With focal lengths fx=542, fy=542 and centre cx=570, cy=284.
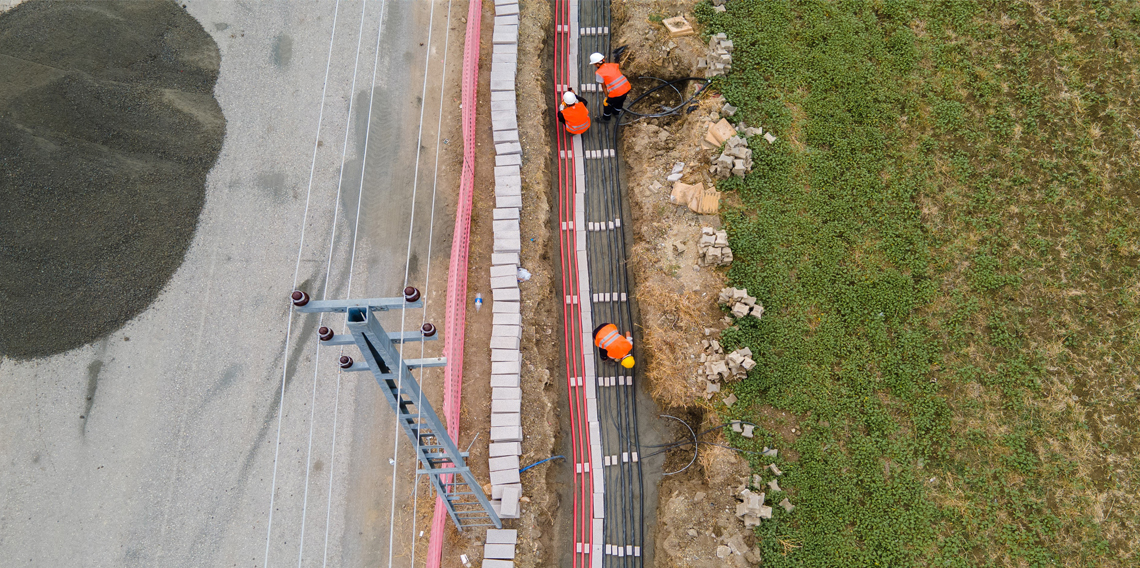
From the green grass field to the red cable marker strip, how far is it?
6804 mm

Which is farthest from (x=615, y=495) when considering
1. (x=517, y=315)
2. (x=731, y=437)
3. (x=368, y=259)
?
(x=368, y=259)

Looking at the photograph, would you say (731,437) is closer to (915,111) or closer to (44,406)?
(915,111)

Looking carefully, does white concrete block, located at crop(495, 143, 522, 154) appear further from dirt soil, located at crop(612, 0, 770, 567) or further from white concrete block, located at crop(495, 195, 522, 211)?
dirt soil, located at crop(612, 0, 770, 567)

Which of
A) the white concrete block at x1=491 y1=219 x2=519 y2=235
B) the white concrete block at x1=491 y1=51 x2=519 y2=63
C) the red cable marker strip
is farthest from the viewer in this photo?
the white concrete block at x1=491 y1=51 x2=519 y2=63

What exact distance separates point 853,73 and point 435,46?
39.8ft

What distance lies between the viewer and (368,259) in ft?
47.4

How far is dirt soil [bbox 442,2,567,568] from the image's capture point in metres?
13.0

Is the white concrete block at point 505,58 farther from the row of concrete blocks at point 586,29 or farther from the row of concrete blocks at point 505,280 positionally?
Answer: the row of concrete blocks at point 586,29

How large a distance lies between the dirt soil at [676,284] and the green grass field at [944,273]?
735mm

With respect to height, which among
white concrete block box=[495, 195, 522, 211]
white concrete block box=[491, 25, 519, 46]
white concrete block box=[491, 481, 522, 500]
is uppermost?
white concrete block box=[491, 25, 519, 46]

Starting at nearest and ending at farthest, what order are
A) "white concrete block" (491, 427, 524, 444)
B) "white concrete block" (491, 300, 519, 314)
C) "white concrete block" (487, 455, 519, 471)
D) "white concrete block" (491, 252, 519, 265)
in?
1. "white concrete block" (487, 455, 519, 471)
2. "white concrete block" (491, 427, 524, 444)
3. "white concrete block" (491, 300, 519, 314)
4. "white concrete block" (491, 252, 519, 265)

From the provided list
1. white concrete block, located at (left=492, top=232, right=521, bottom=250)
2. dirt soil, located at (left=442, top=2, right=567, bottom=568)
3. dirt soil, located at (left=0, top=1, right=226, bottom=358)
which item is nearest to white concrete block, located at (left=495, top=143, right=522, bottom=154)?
dirt soil, located at (left=442, top=2, right=567, bottom=568)

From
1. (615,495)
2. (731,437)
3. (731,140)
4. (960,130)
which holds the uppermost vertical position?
(960,130)

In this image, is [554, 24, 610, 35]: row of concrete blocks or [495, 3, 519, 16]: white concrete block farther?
[554, 24, 610, 35]: row of concrete blocks
